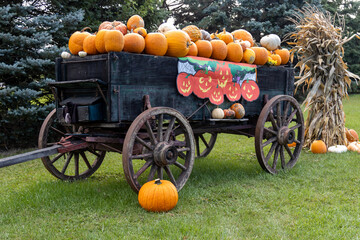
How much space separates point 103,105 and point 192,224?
1630 mm

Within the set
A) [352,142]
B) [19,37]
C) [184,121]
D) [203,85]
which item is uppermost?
[19,37]

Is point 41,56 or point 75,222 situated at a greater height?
point 41,56

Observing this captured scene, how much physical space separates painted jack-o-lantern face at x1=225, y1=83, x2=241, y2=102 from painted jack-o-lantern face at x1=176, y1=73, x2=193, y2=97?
26.7 inches

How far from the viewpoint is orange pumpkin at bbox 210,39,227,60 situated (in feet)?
16.1

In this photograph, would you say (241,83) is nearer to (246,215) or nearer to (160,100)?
(160,100)

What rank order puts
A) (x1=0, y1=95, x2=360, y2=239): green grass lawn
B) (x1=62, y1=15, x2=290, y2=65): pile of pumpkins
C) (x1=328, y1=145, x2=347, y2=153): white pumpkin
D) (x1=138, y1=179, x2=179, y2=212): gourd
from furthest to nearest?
(x1=328, y1=145, x2=347, y2=153): white pumpkin
(x1=62, y1=15, x2=290, y2=65): pile of pumpkins
(x1=138, y1=179, x2=179, y2=212): gourd
(x1=0, y1=95, x2=360, y2=239): green grass lawn

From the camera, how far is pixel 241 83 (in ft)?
16.9

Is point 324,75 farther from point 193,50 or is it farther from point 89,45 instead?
point 89,45

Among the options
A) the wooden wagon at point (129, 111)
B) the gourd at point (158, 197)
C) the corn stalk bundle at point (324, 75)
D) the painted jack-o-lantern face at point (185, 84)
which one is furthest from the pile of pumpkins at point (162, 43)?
the corn stalk bundle at point (324, 75)

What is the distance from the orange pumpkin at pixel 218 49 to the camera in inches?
193

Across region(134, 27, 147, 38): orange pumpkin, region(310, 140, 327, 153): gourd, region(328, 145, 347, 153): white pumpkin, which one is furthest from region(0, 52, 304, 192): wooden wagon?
region(328, 145, 347, 153): white pumpkin

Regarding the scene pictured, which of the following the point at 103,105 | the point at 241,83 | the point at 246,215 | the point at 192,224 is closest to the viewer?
the point at 192,224

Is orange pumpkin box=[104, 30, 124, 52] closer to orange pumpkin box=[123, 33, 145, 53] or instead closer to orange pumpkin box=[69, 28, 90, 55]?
orange pumpkin box=[123, 33, 145, 53]

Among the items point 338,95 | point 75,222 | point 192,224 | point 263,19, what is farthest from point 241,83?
point 263,19
